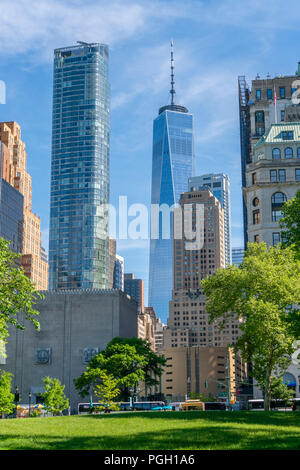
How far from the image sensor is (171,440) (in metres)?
20.8

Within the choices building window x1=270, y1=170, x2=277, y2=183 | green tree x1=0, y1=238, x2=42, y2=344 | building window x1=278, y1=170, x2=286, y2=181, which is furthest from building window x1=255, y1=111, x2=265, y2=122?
green tree x1=0, y1=238, x2=42, y2=344

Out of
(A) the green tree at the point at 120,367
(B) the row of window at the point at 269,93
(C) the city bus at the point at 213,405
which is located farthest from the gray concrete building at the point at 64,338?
(B) the row of window at the point at 269,93

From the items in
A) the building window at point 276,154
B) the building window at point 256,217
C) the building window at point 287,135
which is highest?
the building window at point 287,135

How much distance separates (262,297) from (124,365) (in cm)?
4781

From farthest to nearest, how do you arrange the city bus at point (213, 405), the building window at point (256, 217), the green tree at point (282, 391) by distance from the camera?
the building window at point (256, 217)
the green tree at point (282, 391)
the city bus at point (213, 405)

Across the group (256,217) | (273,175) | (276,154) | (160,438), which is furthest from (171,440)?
(276,154)

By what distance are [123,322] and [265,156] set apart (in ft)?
178

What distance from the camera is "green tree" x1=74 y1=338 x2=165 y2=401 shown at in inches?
3992

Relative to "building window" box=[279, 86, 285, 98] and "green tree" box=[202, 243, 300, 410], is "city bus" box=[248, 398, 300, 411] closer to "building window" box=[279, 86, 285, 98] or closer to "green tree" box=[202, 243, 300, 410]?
"green tree" box=[202, 243, 300, 410]

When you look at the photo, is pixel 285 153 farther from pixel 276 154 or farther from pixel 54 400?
pixel 54 400

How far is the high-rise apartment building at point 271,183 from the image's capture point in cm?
11106

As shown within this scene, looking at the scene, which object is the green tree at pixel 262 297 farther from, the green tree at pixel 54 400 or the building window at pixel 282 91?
the building window at pixel 282 91

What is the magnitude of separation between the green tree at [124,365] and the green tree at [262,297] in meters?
41.2
